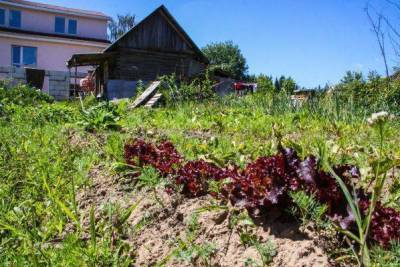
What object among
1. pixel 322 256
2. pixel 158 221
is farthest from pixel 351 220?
pixel 158 221

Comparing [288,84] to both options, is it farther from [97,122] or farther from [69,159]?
[69,159]

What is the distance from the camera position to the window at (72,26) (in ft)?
127

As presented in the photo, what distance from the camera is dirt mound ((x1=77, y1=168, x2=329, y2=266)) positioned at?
1787 millimetres

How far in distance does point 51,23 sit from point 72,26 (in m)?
1.80

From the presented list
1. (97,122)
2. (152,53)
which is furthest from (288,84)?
(152,53)

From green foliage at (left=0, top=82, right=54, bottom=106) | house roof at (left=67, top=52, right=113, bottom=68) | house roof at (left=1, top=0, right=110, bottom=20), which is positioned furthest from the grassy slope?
house roof at (left=1, top=0, right=110, bottom=20)

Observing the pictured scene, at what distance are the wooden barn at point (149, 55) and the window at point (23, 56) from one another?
11.4m

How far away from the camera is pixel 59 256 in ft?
7.12

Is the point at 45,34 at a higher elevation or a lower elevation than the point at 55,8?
lower

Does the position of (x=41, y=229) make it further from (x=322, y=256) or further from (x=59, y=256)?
(x=322, y=256)

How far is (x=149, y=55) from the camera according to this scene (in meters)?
28.0

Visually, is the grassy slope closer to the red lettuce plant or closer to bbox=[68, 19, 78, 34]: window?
the red lettuce plant

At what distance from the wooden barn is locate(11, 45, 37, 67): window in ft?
37.3

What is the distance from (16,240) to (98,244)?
0.62 metres
